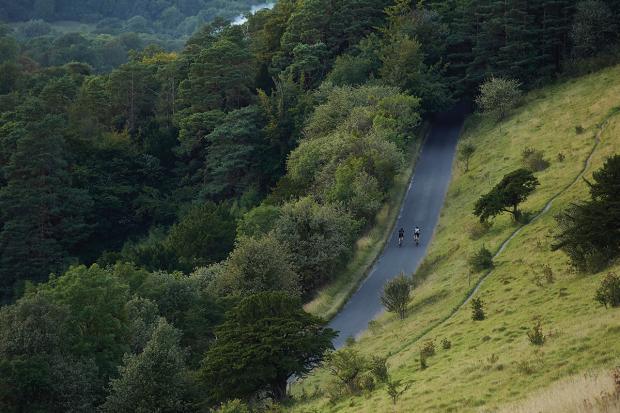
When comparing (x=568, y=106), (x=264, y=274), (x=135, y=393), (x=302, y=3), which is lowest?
(x=568, y=106)

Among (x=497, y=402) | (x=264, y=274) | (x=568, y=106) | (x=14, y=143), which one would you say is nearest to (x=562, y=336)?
(x=497, y=402)

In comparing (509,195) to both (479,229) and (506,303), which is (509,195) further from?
(506,303)

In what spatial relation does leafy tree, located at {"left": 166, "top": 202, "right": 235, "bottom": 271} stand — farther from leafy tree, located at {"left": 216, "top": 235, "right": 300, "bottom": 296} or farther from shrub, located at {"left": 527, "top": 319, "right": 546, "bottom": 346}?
shrub, located at {"left": 527, "top": 319, "right": 546, "bottom": 346}

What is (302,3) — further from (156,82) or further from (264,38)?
(156,82)

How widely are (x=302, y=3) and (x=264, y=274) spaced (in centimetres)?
5364

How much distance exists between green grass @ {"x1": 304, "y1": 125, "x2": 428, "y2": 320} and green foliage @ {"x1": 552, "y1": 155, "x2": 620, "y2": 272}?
1682 cm

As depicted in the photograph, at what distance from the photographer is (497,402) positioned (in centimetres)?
1723

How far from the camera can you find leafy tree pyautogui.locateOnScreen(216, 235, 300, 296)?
132ft

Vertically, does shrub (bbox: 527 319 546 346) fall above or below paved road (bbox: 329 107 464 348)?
above

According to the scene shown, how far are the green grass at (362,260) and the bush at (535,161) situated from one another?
9.91 m

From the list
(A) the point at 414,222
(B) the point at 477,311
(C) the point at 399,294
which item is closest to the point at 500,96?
(A) the point at 414,222

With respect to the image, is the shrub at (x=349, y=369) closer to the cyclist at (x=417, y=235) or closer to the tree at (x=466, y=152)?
the cyclist at (x=417, y=235)

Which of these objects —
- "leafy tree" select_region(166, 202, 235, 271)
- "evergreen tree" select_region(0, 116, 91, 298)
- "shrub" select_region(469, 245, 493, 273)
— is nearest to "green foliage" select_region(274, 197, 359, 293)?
"leafy tree" select_region(166, 202, 235, 271)

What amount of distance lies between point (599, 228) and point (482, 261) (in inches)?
342
